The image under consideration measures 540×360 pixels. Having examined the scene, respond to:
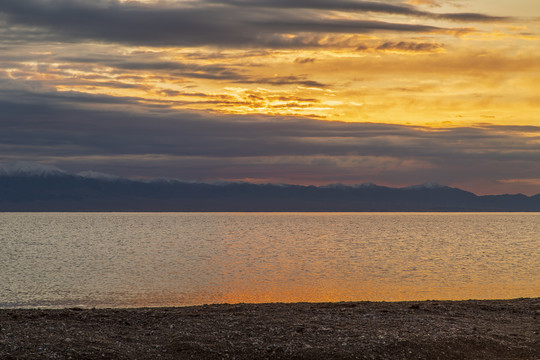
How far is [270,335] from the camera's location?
2159 centimetres

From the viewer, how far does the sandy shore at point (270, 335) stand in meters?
19.5

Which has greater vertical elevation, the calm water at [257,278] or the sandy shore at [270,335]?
the sandy shore at [270,335]

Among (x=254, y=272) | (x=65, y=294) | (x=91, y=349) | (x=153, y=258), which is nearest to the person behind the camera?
(x=91, y=349)

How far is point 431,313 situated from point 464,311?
1.93 meters

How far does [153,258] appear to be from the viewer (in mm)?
70250

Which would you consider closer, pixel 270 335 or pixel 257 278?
pixel 270 335

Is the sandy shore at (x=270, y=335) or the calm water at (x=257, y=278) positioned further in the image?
the calm water at (x=257, y=278)

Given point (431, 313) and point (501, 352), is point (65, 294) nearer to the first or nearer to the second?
point (431, 313)

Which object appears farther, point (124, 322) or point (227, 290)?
point (227, 290)

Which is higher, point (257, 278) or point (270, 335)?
point (270, 335)

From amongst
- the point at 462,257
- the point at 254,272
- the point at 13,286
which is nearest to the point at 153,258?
the point at 254,272

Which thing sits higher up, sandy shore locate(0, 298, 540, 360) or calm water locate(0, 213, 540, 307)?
sandy shore locate(0, 298, 540, 360)

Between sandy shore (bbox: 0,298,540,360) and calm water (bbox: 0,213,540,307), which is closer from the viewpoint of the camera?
sandy shore (bbox: 0,298,540,360)

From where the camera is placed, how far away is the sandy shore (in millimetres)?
19516
